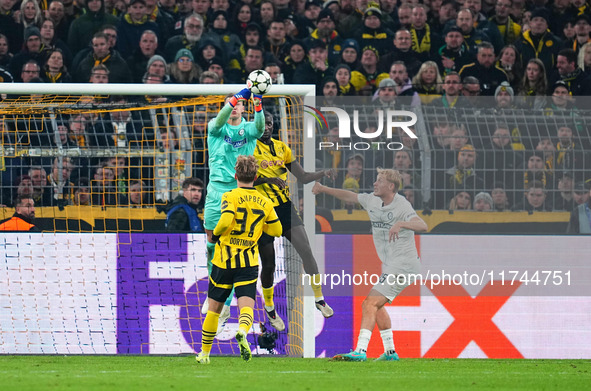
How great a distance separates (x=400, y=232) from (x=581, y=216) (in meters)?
2.21

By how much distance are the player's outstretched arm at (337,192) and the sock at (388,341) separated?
5.11 feet

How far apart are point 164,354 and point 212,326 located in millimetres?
2583

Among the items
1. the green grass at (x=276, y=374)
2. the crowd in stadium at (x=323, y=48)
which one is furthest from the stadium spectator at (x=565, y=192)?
the green grass at (x=276, y=374)

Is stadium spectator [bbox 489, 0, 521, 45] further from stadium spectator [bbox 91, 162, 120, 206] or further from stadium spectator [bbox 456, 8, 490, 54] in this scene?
stadium spectator [bbox 91, 162, 120, 206]

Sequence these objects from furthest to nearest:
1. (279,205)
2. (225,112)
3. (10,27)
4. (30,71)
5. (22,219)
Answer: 1. (10,27)
2. (30,71)
3. (22,219)
4. (279,205)
5. (225,112)

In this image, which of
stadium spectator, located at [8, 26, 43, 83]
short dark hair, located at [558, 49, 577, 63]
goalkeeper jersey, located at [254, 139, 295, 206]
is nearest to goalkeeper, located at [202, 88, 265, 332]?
goalkeeper jersey, located at [254, 139, 295, 206]

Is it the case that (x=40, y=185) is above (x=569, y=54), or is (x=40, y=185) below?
below

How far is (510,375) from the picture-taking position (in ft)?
30.0

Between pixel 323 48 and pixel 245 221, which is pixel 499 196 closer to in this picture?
pixel 245 221

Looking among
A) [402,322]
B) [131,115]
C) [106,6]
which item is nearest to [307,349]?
[402,322]

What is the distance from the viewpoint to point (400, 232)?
11352 mm

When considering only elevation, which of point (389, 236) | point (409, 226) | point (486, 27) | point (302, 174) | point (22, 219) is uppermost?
point (486, 27)

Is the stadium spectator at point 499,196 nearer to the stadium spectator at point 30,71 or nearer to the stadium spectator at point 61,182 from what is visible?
the stadium spectator at point 61,182

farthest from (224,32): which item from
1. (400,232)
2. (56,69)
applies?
(400,232)
